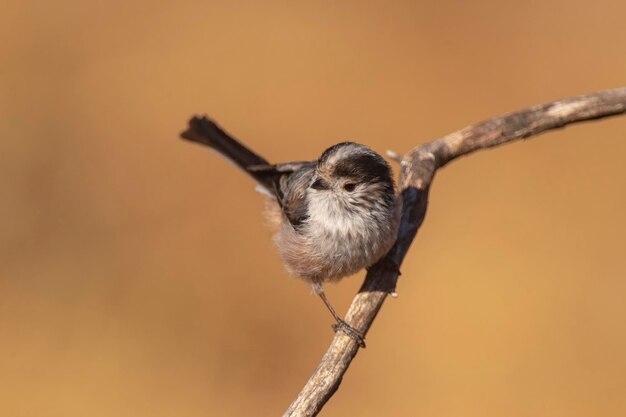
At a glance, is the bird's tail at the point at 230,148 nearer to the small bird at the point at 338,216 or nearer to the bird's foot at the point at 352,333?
the small bird at the point at 338,216

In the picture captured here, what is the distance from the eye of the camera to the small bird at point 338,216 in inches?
171

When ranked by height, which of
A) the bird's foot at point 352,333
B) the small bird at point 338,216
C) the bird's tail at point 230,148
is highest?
the bird's tail at point 230,148

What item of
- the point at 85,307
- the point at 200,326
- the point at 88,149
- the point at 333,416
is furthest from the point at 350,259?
the point at 88,149

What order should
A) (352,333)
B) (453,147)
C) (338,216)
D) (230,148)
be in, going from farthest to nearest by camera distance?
(230,148) < (453,147) < (338,216) < (352,333)

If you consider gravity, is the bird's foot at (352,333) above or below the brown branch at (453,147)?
below

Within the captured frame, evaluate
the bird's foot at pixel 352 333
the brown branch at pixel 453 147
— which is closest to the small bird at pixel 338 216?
the bird's foot at pixel 352 333

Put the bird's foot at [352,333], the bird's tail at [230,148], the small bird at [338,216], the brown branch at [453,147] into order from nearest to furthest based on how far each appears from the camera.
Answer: the bird's foot at [352,333] → the small bird at [338,216] → the brown branch at [453,147] → the bird's tail at [230,148]

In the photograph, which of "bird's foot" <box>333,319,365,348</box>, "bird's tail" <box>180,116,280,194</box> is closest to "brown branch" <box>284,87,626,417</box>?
"bird's foot" <box>333,319,365,348</box>

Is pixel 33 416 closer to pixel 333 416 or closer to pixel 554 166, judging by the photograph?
pixel 333 416

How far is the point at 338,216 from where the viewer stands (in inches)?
179

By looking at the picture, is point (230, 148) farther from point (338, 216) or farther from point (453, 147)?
point (453, 147)

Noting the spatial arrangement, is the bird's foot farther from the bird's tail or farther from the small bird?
the bird's tail

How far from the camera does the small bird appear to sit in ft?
14.3

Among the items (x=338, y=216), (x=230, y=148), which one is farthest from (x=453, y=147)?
(x=230, y=148)
